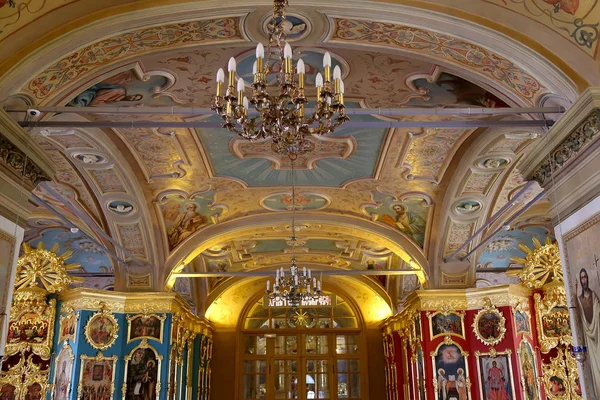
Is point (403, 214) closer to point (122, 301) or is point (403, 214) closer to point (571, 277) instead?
point (122, 301)

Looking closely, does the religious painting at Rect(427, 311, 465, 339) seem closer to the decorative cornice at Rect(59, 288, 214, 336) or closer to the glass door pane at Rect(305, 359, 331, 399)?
the decorative cornice at Rect(59, 288, 214, 336)

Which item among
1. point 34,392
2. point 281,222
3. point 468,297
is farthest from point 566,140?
point 34,392

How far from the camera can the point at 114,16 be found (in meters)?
6.93

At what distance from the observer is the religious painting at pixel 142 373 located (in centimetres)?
1497

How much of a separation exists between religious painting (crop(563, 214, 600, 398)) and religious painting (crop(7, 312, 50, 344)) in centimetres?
1409

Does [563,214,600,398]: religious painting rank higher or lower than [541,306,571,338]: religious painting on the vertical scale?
lower

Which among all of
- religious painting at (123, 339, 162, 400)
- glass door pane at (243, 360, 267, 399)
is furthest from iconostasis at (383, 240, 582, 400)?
glass door pane at (243, 360, 267, 399)

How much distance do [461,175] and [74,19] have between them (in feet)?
29.0

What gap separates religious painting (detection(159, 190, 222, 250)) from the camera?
→ 1453 centimetres

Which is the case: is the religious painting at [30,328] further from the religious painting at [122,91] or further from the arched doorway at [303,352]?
the religious painting at [122,91]

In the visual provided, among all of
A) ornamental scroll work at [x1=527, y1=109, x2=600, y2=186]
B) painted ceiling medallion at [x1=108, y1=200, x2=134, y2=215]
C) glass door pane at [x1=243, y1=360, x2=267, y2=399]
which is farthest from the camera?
glass door pane at [x1=243, y1=360, x2=267, y2=399]

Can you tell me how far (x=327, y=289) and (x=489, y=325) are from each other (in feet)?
33.5

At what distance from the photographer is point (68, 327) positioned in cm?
1498

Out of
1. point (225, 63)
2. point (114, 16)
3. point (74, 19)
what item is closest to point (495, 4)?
point (225, 63)
